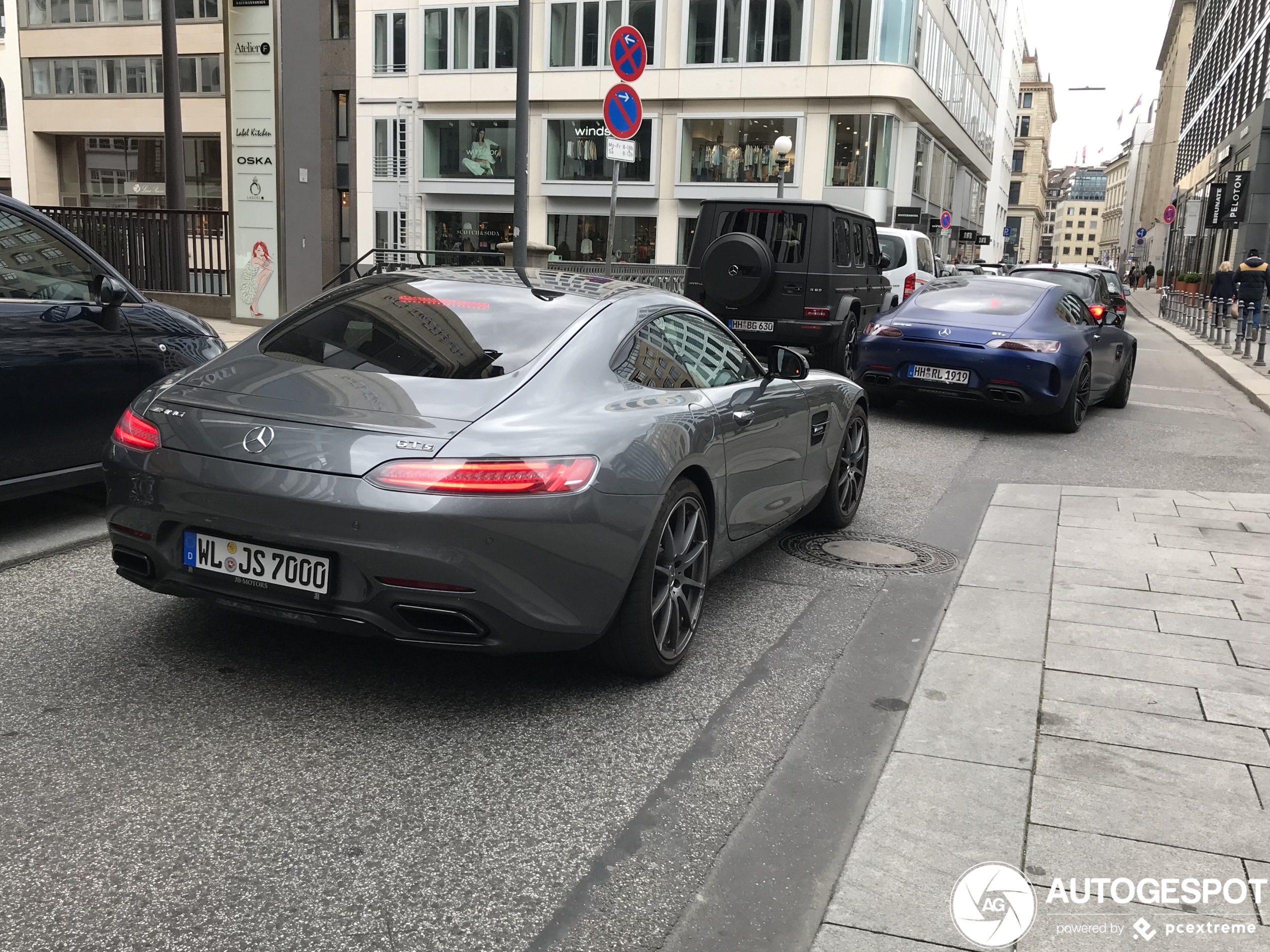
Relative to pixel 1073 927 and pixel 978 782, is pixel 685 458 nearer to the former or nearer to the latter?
pixel 978 782

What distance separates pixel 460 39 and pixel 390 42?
3296 millimetres

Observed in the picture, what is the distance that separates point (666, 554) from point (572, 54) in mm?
41178

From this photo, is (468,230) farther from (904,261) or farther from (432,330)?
(432,330)

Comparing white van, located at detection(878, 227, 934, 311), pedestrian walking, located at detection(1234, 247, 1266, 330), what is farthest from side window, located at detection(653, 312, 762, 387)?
pedestrian walking, located at detection(1234, 247, 1266, 330)

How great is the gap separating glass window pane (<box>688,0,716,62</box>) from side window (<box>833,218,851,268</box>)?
28587 mm

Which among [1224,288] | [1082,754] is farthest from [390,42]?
[1082,754]

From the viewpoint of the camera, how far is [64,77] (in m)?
54.5

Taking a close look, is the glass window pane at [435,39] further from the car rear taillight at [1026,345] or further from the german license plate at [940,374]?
the car rear taillight at [1026,345]

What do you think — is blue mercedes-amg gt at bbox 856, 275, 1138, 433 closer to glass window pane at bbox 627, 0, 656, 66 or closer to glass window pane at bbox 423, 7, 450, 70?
glass window pane at bbox 627, 0, 656, 66

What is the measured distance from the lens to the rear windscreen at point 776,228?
13398mm

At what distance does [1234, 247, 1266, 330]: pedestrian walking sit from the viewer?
22.2 meters

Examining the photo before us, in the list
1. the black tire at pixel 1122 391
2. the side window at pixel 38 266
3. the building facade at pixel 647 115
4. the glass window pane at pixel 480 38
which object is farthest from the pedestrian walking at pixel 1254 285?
the glass window pane at pixel 480 38

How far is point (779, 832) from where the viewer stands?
10.1ft

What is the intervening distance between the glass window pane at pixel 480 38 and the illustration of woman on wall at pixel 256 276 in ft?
99.5
